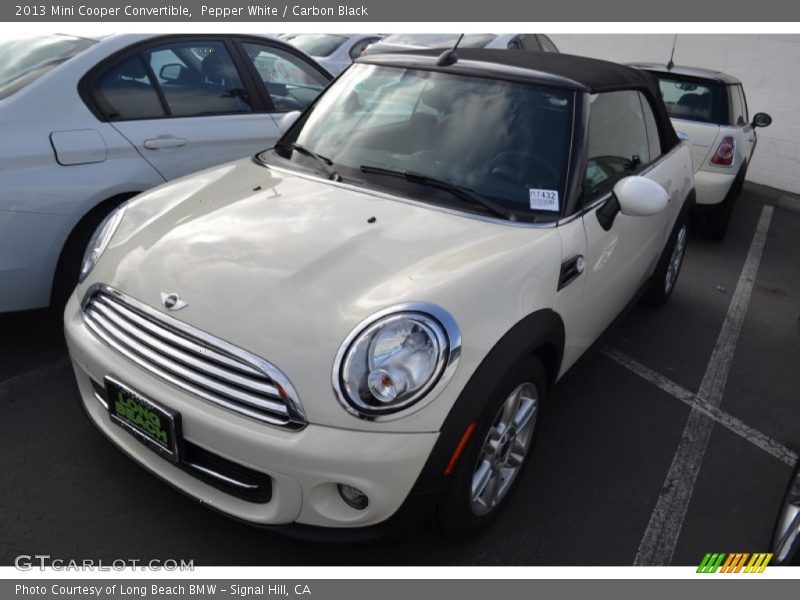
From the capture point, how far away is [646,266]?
3.69 m

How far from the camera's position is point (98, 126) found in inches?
130

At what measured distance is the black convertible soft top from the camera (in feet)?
9.44

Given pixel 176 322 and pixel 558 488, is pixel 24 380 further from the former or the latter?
pixel 558 488

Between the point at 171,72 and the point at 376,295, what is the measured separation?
2470mm

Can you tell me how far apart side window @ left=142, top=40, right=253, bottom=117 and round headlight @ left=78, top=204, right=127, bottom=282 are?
3.99 ft

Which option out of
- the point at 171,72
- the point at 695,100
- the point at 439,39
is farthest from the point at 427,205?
the point at 439,39

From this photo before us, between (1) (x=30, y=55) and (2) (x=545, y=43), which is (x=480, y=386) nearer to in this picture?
(1) (x=30, y=55)

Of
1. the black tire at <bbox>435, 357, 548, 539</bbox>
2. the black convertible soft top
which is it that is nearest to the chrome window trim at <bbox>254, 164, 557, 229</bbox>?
the black tire at <bbox>435, 357, 548, 539</bbox>

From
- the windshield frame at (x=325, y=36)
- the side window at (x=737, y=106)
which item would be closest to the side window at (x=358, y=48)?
the windshield frame at (x=325, y=36)

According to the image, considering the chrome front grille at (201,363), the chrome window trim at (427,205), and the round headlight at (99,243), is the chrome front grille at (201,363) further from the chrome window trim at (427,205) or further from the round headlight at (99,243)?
the chrome window trim at (427,205)

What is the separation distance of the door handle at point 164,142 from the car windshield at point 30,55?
1.94 feet

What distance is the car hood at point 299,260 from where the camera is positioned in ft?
6.41

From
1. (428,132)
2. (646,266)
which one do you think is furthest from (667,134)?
(428,132)

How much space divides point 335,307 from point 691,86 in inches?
216
